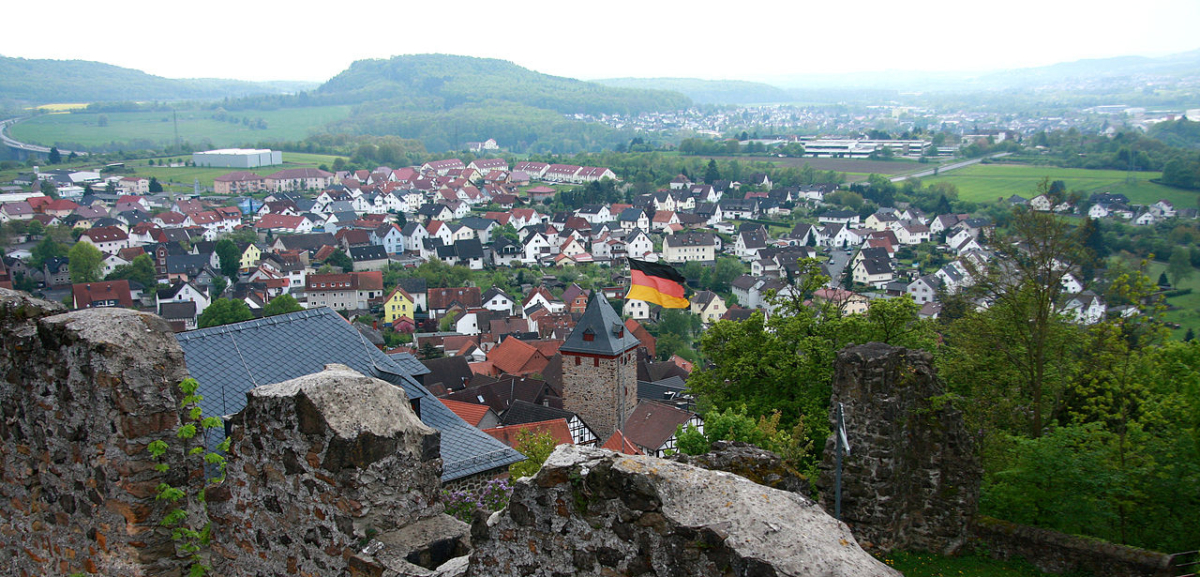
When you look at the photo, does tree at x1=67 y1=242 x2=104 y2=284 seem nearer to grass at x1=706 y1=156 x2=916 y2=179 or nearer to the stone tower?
the stone tower

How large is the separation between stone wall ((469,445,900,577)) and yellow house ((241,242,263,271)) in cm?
10080

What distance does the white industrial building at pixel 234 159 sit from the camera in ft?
588

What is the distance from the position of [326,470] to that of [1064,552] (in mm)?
9972

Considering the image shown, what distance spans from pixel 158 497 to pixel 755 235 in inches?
4372

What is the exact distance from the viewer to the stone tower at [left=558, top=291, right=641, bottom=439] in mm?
31812

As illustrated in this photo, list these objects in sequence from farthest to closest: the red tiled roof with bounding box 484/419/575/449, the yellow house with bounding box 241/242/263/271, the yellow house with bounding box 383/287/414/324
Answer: the yellow house with bounding box 241/242/263/271 → the yellow house with bounding box 383/287/414/324 → the red tiled roof with bounding box 484/419/575/449

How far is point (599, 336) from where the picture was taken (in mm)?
31984

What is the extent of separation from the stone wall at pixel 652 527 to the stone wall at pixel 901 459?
680 cm

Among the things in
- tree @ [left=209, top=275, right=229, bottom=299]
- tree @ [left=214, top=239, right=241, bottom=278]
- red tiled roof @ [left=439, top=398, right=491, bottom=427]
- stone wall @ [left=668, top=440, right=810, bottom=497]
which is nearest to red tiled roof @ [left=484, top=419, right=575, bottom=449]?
red tiled roof @ [left=439, top=398, right=491, bottom=427]

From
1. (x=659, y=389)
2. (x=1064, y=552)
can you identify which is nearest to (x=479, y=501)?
(x=1064, y=552)

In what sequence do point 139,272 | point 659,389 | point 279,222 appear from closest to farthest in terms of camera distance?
point 659,389 → point 139,272 → point 279,222

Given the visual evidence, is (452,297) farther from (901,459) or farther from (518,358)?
(901,459)

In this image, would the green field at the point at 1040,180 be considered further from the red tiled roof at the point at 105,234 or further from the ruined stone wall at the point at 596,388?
the red tiled roof at the point at 105,234

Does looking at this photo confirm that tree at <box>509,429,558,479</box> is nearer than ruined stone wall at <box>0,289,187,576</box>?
No
